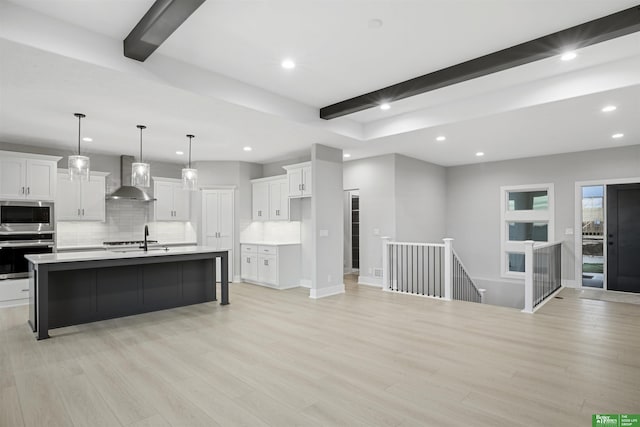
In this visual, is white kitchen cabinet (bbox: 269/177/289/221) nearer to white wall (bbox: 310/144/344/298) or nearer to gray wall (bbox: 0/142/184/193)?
white wall (bbox: 310/144/344/298)

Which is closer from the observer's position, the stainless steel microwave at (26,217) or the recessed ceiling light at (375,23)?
the recessed ceiling light at (375,23)

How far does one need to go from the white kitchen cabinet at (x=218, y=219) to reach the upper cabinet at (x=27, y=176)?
9.15 feet

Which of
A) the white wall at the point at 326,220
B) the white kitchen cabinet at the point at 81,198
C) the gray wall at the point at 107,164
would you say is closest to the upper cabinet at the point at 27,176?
the white kitchen cabinet at the point at 81,198

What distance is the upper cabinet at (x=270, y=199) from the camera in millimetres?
7340

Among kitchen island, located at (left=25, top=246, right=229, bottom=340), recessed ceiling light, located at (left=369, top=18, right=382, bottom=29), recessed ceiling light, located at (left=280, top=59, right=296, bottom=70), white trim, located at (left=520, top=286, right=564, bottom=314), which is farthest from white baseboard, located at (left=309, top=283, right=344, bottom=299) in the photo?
recessed ceiling light, located at (left=369, top=18, right=382, bottom=29)

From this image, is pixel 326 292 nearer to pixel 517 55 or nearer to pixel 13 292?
pixel 517 55

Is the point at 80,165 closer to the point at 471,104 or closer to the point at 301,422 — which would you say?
the point at 301,422

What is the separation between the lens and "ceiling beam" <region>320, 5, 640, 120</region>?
2951 millimetres

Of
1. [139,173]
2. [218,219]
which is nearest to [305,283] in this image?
[218,219]

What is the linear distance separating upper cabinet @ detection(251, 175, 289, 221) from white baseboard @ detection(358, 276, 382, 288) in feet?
7.02

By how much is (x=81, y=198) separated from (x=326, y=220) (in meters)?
4.78

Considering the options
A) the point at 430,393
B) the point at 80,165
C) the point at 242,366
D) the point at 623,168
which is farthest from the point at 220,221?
the point at 623,168

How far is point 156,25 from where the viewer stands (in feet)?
9.20

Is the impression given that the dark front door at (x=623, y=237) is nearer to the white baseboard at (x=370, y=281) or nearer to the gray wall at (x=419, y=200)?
the gray wall at (x=419, y=200)
